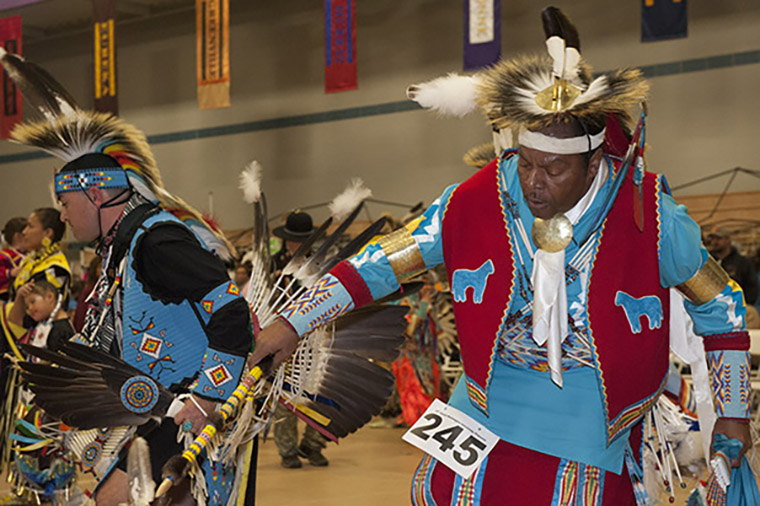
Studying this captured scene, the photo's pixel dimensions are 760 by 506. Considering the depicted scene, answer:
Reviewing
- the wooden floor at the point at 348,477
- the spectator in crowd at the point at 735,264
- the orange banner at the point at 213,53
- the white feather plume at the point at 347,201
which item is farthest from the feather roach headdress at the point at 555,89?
the orange banner at the point at 213,53

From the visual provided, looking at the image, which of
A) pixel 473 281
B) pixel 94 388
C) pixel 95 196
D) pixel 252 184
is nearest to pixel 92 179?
pixel 95 196

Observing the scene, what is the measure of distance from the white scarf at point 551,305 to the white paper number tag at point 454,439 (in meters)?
0.19

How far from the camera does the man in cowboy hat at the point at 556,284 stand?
1.86 m

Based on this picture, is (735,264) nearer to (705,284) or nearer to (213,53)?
(705,284)

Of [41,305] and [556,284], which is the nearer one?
[556,284]

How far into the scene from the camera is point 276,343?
1.83 metres

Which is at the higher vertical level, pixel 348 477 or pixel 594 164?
pixel 594 164

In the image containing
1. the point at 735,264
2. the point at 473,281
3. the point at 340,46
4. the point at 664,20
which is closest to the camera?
the point at 473,281

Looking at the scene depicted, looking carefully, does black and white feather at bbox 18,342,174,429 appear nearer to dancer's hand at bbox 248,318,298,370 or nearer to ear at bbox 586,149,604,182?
dancer's hand at bbox 248,318,298,370

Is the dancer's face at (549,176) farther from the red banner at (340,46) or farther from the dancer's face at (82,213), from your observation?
the red banner at (340,46)

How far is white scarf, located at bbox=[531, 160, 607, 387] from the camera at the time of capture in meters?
1.82

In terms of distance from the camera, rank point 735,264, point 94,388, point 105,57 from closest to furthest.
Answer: point 94,388 < point 735,264 < point 105,57

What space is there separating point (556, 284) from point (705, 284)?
35 centimetres

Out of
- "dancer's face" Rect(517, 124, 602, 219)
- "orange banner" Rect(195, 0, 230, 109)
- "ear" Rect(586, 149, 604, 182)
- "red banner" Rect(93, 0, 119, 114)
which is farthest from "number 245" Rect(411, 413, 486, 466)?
"red banner" Rect(93, 0, 119, 114)
